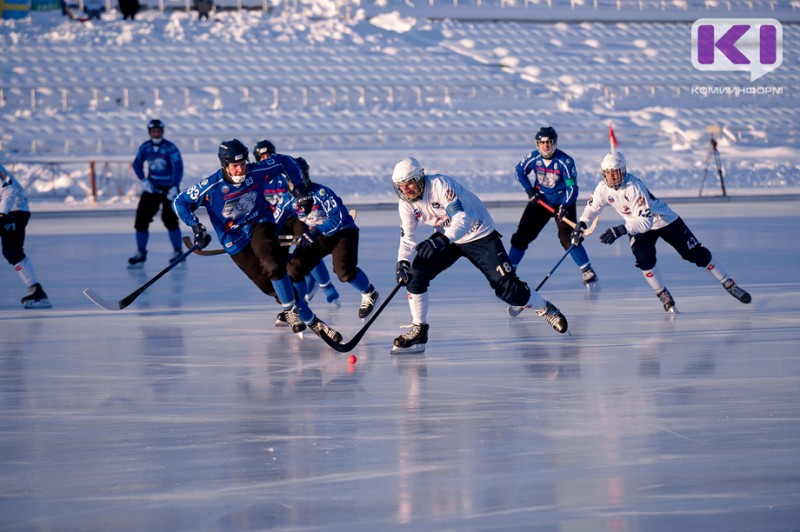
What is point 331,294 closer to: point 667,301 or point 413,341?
point 413,341

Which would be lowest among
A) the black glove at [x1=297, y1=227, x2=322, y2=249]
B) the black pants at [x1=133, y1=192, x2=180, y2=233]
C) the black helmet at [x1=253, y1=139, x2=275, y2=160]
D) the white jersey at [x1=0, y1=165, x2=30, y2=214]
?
the black pants at [x1=133, y1=192, x2=180, y2=233]

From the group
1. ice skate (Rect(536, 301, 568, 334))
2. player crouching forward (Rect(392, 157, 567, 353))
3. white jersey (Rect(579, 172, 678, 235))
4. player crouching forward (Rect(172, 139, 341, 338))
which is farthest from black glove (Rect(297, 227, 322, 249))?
white jersey (Rect(579, 172, 678, 235))

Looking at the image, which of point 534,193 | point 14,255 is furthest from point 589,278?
point 14,255

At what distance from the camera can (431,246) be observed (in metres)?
5.71

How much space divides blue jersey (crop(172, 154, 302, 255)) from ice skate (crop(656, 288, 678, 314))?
103 inches

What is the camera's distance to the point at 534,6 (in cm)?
3578

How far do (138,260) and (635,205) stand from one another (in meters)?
5.41

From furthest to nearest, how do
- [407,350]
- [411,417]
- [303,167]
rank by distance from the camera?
1. [303,167]
2. [407,350]
3. [411,417]

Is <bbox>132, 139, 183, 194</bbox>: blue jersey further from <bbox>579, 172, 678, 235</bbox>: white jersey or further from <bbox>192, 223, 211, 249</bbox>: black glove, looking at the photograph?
<bbox>579, 172, 678, 235</bbox>: white jersey

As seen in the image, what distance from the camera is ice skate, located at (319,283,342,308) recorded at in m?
7.90

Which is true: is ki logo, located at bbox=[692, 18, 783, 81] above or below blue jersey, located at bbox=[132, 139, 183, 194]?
below

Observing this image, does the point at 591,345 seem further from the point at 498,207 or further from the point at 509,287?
the point at 498,207

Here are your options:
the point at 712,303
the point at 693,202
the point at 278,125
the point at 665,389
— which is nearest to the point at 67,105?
the point at 278,125

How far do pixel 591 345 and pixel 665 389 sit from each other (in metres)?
1.17
